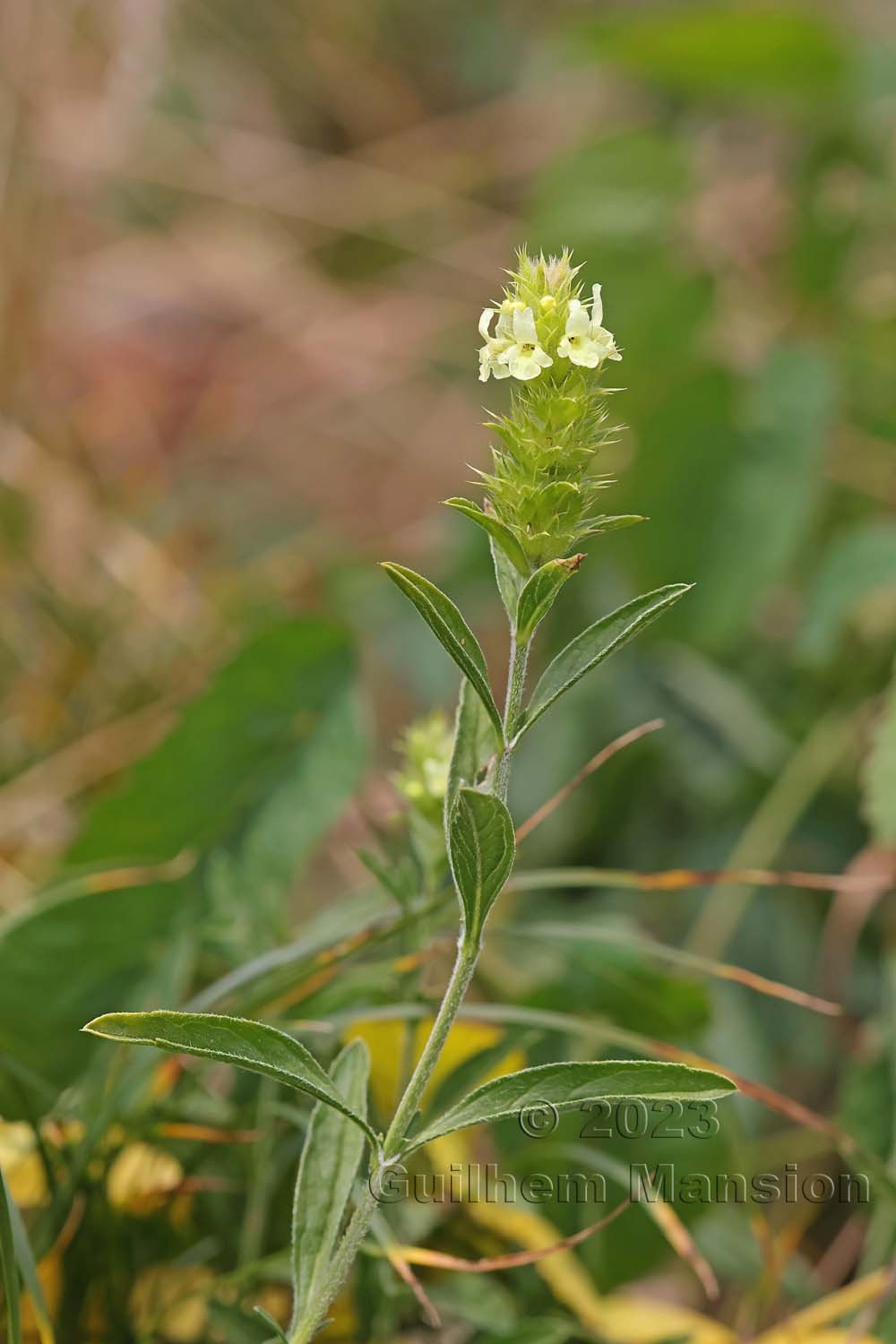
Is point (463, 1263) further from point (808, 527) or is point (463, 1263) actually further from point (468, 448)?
point (468, 448)

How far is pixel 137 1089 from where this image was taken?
1.22 ft

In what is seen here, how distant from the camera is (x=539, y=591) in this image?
244mm

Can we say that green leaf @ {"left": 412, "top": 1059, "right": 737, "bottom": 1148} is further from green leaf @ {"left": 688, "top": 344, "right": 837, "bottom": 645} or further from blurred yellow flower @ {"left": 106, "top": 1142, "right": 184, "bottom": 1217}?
green leaf @ {"left": 688, "top": 344, "right": 837, "bottom": 645}

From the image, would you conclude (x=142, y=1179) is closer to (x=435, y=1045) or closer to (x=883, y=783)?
(x=435, y=1045)

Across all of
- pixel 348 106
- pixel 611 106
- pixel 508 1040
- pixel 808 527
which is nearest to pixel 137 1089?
pixel 508 1040

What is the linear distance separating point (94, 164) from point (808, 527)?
80 centimetres

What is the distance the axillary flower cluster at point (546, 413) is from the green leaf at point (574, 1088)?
0.35ft

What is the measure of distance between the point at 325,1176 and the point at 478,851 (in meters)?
0.10

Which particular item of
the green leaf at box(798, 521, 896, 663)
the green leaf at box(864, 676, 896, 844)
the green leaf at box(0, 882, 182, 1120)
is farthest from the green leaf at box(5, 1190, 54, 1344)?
the green leaf at box(798, 521, 896, 663)

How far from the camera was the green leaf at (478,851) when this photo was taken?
0.24 metres

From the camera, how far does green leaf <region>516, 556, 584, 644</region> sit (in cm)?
24

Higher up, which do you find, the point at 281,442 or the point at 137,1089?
the point at 281,442

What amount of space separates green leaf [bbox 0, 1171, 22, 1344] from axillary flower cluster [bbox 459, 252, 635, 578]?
19cm

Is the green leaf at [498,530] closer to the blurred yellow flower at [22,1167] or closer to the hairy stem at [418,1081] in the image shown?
the hairy stem at [418,1081]
